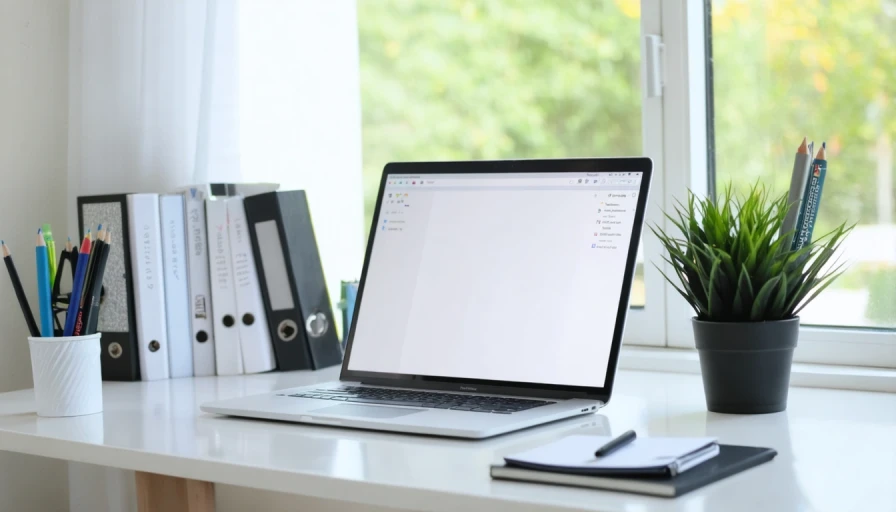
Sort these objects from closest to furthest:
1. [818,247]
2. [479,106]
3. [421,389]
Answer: [818,247] < [421,389] < [479,106]

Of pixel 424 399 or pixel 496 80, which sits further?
pixel 496 80

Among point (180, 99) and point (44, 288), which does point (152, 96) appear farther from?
point (44, 288)

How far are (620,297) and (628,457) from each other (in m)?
0.35

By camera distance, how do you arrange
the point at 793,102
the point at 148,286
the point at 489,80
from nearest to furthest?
the point at 148,286 < the point at 793,102 < the point at 489,80

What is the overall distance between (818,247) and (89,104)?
3.58ft

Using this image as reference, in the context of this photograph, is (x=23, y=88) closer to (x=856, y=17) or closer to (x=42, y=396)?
(x=42, y=396)

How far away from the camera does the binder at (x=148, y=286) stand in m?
1.34

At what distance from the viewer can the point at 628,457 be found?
69 cm

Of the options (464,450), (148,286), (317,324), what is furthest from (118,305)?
(464,450)

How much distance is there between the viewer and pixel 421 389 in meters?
1.10

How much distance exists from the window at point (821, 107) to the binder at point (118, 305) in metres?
0.87

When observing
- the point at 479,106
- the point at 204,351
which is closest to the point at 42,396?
the point at 204,351

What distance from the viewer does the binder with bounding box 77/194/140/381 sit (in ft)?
4.39

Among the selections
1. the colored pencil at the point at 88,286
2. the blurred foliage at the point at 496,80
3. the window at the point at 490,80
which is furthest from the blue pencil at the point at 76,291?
the window at the point at 490,80
